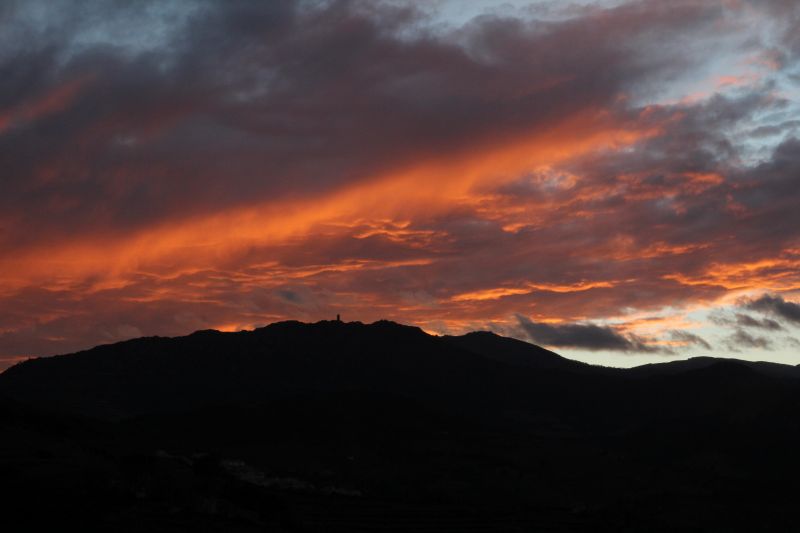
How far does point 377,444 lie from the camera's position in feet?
364

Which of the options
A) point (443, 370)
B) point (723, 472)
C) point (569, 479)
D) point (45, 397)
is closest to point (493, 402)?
point (443, 370)

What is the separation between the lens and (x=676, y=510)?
275ft

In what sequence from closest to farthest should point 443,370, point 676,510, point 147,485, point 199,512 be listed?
point 199,512, point 147,485, point 676,510, point 443,370

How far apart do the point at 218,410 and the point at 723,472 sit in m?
76.0

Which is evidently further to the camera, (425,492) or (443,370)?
(443,370)

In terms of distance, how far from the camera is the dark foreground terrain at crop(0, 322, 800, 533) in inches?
1949

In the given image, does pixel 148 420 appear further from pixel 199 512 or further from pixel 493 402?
pixel 199 512

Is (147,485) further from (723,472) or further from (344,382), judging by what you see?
(344,382)

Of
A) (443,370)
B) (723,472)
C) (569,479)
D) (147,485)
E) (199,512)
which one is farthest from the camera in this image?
(443,370)

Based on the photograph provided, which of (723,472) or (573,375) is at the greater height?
(573,375)

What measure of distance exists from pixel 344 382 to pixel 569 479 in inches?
3572

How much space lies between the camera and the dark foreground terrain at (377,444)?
162 ft

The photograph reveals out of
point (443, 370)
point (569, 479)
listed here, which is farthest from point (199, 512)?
point (443, 370)

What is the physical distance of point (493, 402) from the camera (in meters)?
173
